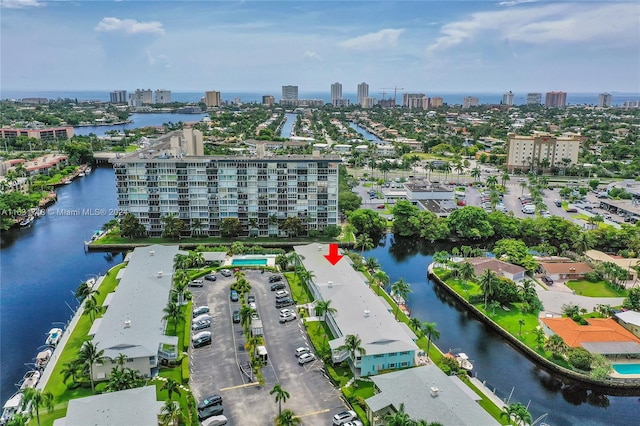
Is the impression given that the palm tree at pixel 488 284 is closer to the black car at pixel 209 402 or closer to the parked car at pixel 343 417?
the parked car at pixel 343 417

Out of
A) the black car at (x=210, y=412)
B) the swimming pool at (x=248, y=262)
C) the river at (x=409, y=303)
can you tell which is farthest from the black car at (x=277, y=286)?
the black car at (x=210, y=412)

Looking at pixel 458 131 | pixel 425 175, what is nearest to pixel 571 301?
pixel 425 175

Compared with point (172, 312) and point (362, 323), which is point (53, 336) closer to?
point (172, 312)

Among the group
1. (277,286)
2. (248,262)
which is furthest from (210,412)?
(248,262)

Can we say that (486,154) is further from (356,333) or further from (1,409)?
(1,409)

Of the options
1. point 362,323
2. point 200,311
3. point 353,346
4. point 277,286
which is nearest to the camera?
Answer: point 353,346
